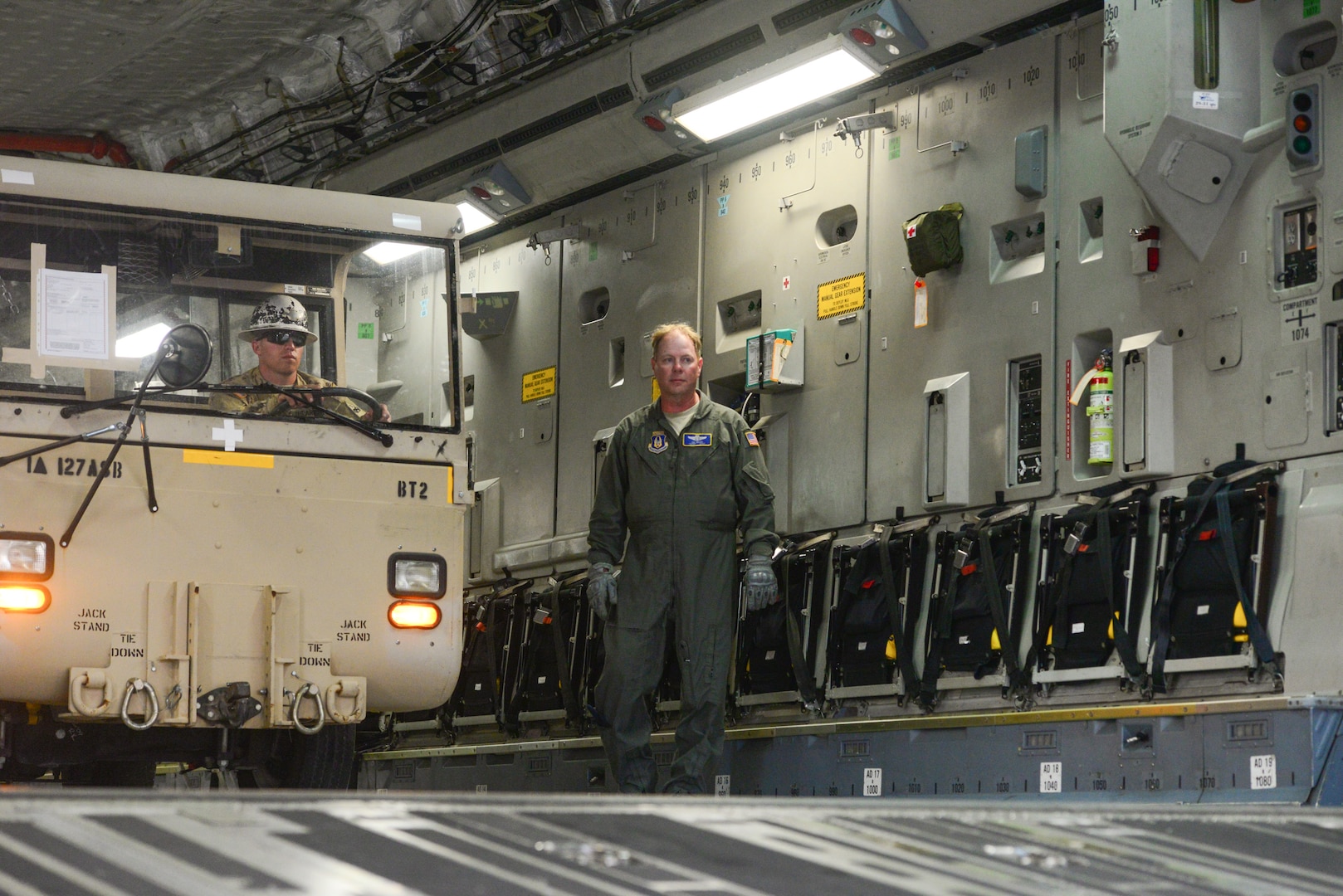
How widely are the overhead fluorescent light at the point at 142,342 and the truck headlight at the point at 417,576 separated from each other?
126cm

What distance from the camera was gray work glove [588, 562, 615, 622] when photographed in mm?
7285

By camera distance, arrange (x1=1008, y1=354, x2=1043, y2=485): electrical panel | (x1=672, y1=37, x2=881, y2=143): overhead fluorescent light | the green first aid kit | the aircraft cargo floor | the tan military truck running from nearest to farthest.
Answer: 1. the aircraft cargo floor
2. the tan military truck
3. (x1=1008, y1=354, x2=1043, y2=485): electrical panel
4. the green first aid kit
5. (x1=672, y1=37, x2=881, y2=143): overhead fluorescent light

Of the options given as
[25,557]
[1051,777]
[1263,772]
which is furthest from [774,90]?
[25,557]

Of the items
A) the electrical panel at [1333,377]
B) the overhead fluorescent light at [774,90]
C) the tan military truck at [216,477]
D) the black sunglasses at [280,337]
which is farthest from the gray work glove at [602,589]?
the electrical panel at [1333,377]

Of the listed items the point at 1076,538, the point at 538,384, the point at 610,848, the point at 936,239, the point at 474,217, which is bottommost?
the point at 610,848

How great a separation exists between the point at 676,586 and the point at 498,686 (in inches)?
131

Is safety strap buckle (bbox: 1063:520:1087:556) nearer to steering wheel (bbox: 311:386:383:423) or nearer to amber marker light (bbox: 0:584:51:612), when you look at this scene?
steering wheel (bbox: 311:386:383:423)

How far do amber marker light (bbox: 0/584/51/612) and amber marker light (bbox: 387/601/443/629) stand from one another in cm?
132

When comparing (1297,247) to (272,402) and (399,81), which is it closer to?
(272,402)

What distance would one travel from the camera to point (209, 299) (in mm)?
6707

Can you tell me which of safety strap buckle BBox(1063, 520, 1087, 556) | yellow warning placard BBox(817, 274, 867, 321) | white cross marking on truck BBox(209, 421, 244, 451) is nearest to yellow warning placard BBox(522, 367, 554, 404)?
yellow warning placard BBox(817, 274, 867, 321)

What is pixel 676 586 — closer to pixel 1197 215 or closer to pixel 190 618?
pixel 190 618

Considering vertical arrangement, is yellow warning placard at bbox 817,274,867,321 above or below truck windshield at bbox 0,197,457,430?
above

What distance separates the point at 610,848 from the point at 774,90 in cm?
577
